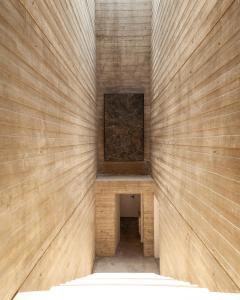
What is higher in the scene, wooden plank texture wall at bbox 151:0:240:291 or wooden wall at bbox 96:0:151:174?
Result: wooden wall at bbox 96:0:151:174

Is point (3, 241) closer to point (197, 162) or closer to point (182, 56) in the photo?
point (197, 162)

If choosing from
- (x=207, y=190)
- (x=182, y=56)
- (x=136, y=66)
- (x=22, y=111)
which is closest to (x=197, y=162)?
(x=207, y=190)

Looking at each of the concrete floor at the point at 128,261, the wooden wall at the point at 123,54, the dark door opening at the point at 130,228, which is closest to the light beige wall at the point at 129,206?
the dark door opening at the point at 130,228

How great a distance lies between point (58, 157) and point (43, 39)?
1.24 metres

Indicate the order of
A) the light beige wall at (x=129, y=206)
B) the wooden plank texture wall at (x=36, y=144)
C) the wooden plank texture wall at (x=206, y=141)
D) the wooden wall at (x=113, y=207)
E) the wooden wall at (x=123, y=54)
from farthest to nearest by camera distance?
the light beige wall at (x=129, y=206) < the wooden wall at (x=123, y=54) < the wooden wall at (x=113, y=207) < the wooden plank texture wall at (x=206, y=141) < the wooden plank texture wall at (x=36, y=144)

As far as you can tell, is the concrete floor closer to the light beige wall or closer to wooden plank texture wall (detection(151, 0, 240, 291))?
the light beige wall

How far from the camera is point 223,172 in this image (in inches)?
81.7

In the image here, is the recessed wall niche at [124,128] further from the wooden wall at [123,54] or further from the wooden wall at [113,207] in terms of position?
the wooden wall at [113,207]

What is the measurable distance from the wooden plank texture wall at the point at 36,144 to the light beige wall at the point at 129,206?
22.6 feet

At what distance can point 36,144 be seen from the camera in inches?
89.6

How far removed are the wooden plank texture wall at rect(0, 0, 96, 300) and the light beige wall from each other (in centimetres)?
688

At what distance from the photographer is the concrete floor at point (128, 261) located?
666 cm

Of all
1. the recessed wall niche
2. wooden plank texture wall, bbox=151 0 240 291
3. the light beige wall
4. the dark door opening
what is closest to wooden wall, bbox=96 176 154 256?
the dark door opening

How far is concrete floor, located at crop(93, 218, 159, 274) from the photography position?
6.66m
